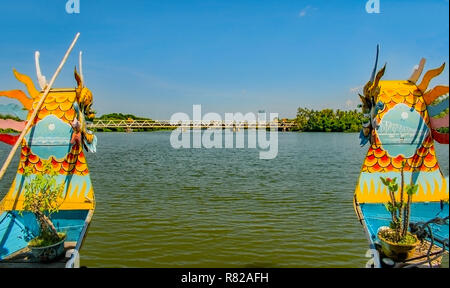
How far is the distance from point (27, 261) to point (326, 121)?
58577 millimetres

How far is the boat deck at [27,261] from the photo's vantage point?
13.5 feet

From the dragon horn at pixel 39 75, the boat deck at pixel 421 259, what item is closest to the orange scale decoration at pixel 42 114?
the dragon horn at pixel 39 75

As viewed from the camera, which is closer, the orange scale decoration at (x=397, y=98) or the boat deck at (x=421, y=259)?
the boat deck at (x=421, y=259)

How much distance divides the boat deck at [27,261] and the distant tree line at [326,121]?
53.4m

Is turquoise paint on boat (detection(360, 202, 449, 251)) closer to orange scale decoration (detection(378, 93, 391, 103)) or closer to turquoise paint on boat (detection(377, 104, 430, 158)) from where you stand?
A: turquoise paint on boat (detection(377, 104, 430, 158))

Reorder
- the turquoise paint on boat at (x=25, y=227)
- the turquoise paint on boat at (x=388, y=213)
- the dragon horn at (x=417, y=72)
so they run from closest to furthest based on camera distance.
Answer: the turquoise paint on boat at (x=25, y=227), the turquoise paint on boat at (x=388, y=213), the dragon horn at (x=417, y=72)

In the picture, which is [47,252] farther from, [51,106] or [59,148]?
[51,106]

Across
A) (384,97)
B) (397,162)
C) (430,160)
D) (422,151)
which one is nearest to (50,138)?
(384,97)

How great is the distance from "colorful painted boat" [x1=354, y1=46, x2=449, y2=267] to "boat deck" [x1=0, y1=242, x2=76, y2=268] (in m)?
4.19

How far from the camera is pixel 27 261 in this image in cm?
418

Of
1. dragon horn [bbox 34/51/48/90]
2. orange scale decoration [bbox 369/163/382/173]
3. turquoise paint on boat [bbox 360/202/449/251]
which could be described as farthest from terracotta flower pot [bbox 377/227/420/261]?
dragon horn [bbox 34/51/48/90]

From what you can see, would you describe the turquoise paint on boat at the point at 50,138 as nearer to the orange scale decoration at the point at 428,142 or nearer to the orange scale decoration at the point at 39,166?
the orange scale decoration at the point at 39,166
